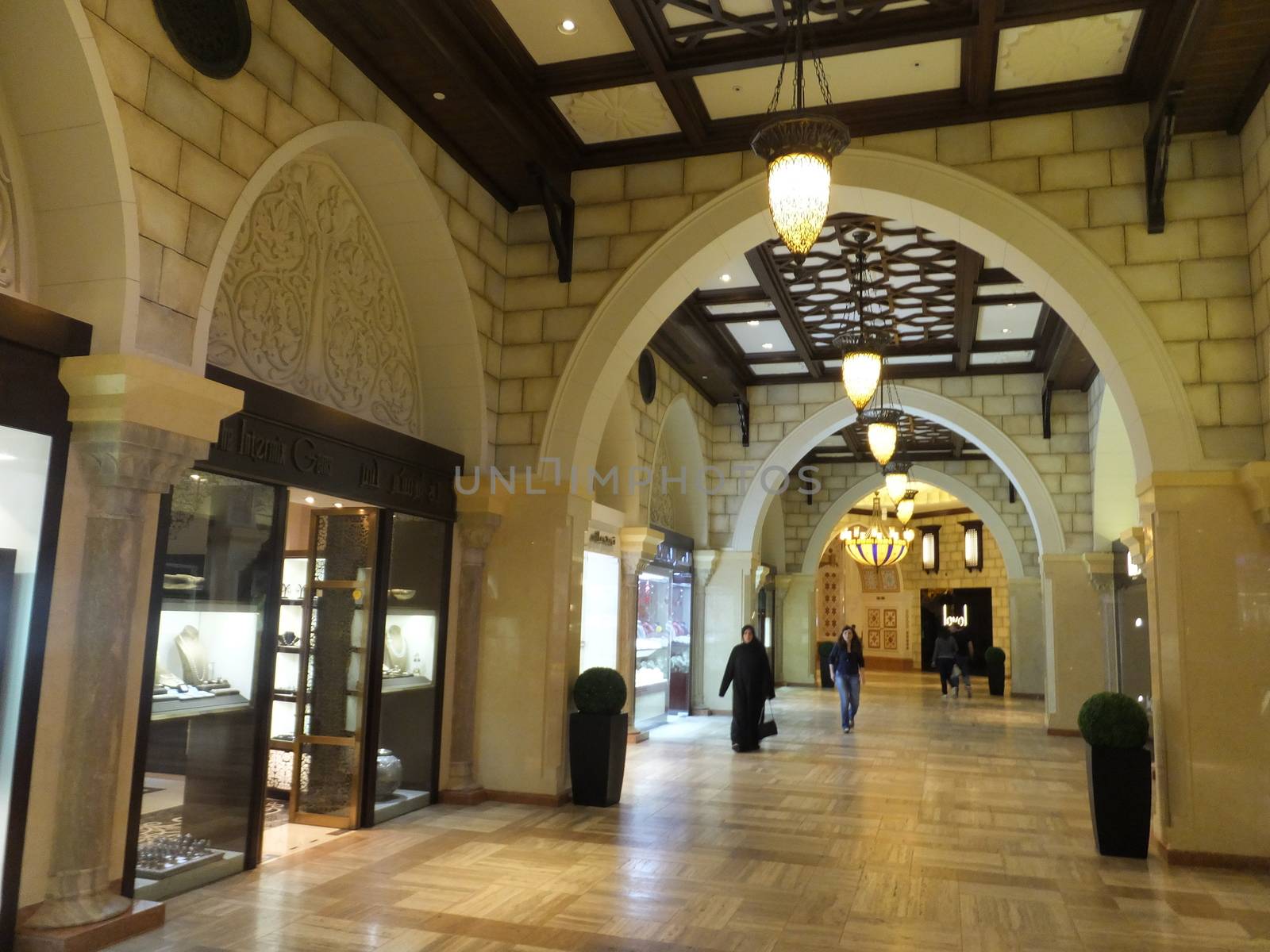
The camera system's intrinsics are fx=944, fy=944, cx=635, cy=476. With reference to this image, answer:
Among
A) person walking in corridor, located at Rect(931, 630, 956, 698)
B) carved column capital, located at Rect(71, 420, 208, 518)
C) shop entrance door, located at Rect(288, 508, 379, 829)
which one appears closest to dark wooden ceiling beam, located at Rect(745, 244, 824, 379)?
shop entrance door, located at Rect(288, 508, 379, 829)

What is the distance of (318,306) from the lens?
534cm

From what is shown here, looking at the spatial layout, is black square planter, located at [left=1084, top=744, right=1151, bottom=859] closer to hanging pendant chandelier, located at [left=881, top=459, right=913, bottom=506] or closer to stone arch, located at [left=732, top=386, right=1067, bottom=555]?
stone arch, located at [left=732, top=386, right=1067, bottom=555]

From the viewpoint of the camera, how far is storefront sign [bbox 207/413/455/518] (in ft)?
14.5

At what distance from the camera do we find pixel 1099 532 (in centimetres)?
1091

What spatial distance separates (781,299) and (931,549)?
1632 cm

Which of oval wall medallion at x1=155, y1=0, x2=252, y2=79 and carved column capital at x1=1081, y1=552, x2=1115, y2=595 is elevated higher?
oval wall medallion at x1=155, y1=0, x2=252, y2=79

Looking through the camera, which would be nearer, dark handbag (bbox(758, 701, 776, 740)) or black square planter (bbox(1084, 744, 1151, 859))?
black square planter (bbox(1084, 744, 1151, 859))

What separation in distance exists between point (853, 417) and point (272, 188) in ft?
29.5

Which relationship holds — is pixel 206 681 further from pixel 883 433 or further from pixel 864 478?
pixel 864 478

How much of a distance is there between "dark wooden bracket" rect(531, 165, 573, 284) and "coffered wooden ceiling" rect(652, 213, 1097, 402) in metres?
2.02

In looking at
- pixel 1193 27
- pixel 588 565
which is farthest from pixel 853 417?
pixel 1193 27

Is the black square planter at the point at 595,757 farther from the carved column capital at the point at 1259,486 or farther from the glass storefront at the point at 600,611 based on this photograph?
the carved column capital at the point at 1259,486

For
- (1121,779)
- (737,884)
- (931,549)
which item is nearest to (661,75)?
(737,884)

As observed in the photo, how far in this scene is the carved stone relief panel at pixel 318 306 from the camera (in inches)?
186
